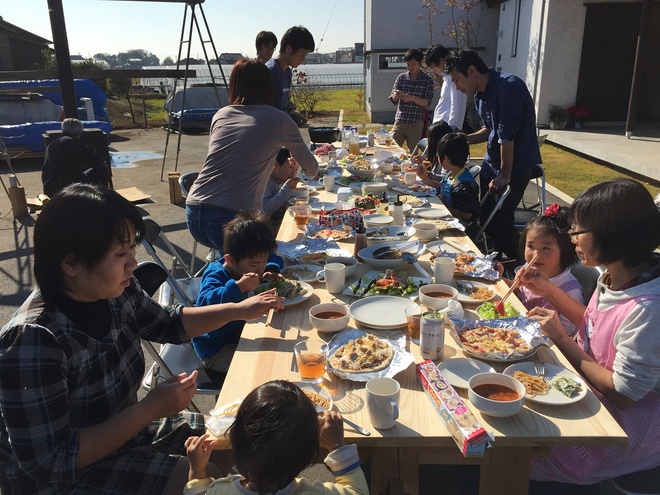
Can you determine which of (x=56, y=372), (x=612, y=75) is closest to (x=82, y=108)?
(x=612, y=75)

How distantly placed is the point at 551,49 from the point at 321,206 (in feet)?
35.2

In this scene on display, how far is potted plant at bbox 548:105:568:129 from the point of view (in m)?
12.7

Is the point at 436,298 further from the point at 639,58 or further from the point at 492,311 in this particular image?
the point at 639,58

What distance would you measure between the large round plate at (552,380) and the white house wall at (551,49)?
1251cm

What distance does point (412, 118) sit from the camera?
857cm

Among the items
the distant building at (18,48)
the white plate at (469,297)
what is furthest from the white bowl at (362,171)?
the distant building at (18,48)

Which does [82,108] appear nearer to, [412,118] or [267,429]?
[412,118]

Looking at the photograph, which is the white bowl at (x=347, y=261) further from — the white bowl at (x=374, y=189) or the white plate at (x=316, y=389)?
the white bowl at (x=374, y=189)

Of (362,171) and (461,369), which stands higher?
(362,171)

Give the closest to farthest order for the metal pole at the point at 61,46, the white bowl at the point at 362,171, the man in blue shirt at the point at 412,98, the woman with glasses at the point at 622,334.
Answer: the woman with glasses at the point at 622,334 → the white bowl at the point at 362,171 → the metal pole at the point at 61,46 → the man in blue shirt at the point at 412,98

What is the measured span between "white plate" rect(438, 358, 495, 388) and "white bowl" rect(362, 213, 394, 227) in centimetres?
189

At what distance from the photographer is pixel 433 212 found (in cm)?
395

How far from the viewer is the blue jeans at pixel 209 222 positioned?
3699mm

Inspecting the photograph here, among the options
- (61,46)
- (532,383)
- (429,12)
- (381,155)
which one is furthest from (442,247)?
(429,12)
